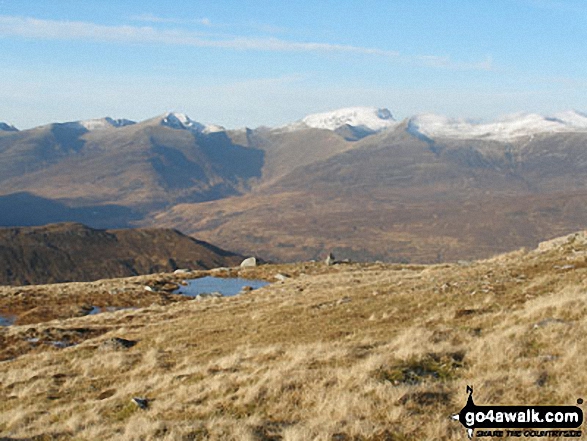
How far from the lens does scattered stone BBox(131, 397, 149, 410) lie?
55.9 feet

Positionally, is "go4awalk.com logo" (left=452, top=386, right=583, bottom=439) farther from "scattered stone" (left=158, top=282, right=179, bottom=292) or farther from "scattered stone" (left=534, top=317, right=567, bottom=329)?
"scattered stone" (left=158, top=282, right=179, bottom=292)

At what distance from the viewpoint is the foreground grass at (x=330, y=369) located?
14164 mm

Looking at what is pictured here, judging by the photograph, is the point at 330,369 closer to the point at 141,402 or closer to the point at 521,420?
the point at 141,402

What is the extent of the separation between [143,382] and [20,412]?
3747 mm

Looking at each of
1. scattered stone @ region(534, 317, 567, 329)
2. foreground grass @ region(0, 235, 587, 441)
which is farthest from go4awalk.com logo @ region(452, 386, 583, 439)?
scattered stone @ region(534, 317, 567, 329)

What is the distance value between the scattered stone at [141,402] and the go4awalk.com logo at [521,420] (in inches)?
336

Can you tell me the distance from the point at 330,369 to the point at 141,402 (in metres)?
5.41

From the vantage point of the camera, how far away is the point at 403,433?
12.9 meters

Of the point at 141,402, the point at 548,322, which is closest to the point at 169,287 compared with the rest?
the point at 141,402

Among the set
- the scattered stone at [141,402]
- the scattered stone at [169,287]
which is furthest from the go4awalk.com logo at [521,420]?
the scattered stone at [169,287]

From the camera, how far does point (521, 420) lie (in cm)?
1280

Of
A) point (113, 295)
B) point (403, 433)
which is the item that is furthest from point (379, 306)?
point (113, 295)

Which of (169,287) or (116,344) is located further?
(169,287)

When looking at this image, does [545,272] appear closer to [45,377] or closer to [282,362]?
[282,362]
